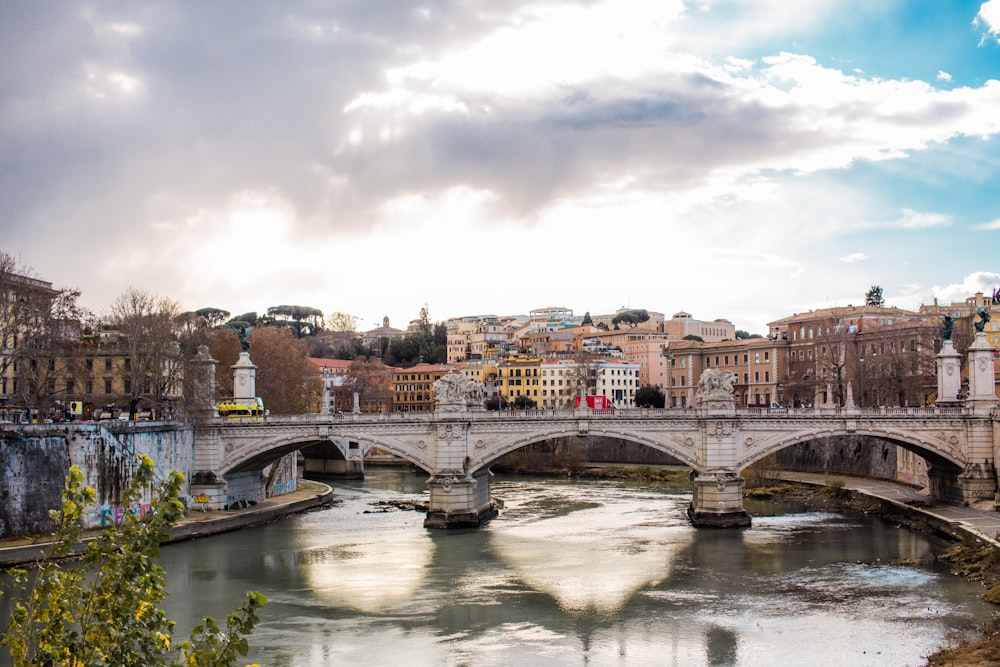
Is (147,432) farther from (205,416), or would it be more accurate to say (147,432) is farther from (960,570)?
(960,570)

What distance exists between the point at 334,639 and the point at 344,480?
3782 centimetres

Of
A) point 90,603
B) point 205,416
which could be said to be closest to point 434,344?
point 205,416

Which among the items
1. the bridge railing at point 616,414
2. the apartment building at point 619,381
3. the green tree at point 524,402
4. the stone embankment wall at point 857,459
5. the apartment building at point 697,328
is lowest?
the stone embankment wall at point 857,459

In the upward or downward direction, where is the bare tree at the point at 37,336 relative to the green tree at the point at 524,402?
upward

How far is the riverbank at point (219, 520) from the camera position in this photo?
28.6 metres

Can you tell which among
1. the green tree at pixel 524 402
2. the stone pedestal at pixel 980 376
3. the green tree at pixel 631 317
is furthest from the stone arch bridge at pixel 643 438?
the green tree at pixel 631 317

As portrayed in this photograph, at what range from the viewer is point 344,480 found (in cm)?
6006

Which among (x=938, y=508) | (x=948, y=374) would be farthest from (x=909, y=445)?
(x=948, y=374)

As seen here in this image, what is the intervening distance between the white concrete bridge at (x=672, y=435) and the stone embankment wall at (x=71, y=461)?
3.25m

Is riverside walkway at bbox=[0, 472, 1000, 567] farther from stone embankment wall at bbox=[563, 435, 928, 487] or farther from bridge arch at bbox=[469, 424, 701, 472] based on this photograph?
bridge arch at bbox=[469, 424, 701, 472]

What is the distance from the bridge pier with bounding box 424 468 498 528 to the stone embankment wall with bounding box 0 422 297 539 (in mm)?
9191

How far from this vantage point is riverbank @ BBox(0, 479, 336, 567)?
2859 cm

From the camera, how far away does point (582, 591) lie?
27125 mm

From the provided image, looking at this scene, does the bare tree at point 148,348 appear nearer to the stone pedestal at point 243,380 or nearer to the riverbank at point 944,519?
the stone pedestal at point 243,380
